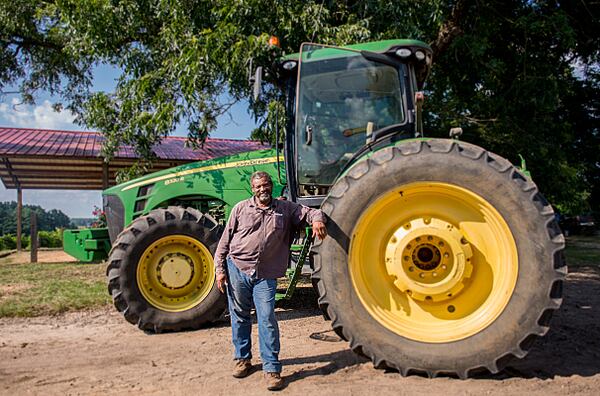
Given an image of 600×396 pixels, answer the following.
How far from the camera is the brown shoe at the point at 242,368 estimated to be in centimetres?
341

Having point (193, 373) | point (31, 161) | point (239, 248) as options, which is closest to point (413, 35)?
point (239, 248)

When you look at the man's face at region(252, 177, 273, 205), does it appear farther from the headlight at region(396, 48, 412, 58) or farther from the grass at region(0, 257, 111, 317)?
the grass at region(0, 257, 111, 317)

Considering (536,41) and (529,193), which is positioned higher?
(536,41)

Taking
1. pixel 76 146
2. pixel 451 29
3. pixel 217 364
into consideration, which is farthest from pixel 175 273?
pixel 76 146

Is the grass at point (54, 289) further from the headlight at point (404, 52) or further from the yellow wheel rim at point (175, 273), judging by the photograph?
the headlight at point (404, 52)

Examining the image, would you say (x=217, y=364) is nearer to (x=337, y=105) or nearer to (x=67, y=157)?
(x=337, y=105)

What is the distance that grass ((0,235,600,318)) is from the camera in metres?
6.02

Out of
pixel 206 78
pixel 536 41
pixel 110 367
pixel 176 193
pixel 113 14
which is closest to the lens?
pixel 110 367

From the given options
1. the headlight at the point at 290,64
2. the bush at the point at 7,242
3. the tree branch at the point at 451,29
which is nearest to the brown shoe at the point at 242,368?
the headlight at the point at 290,64

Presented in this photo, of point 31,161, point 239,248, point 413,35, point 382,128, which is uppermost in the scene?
point 413,35

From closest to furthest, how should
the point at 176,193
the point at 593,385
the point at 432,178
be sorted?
the point at 593,385, the point at 432,178, the point at 176,193

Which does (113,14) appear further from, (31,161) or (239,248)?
(31,161)

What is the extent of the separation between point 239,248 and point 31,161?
12.9 meters

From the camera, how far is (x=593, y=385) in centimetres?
317
